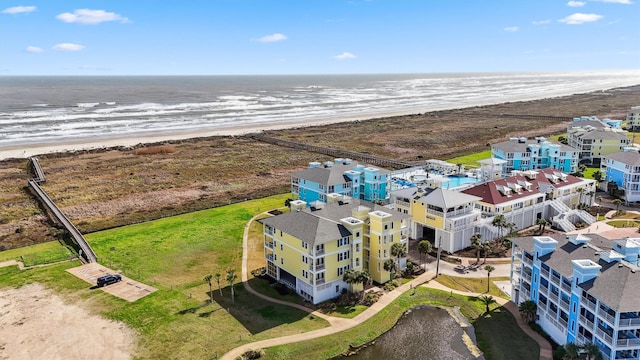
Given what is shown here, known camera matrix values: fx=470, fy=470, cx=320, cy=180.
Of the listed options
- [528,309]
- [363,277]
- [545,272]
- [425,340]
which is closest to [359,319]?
[363,277]

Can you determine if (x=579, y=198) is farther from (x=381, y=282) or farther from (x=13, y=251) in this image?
(x=13, y=251)

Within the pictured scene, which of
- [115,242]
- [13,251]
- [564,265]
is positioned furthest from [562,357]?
[13,251]

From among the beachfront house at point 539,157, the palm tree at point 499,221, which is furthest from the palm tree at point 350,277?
the beachfront house at point 539,157

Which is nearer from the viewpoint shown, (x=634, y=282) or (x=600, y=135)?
(x=634, y=282)

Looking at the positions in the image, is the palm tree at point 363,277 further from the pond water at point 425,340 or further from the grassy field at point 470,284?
the grassy field at point 470,284

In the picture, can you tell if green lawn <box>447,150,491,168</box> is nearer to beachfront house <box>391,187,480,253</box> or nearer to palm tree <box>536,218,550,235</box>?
palm tree <box>536,218,550,235</box>

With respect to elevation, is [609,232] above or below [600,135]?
below

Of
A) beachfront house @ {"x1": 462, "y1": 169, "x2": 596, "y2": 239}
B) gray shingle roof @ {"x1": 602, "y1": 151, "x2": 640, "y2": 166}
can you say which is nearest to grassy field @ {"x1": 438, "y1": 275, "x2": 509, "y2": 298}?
beachfront house @ {"x1": 462, "y1": 169, "x2": 596, "y2": 239}

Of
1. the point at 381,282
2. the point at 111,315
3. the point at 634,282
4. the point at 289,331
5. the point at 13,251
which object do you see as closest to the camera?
the point at 634,282
